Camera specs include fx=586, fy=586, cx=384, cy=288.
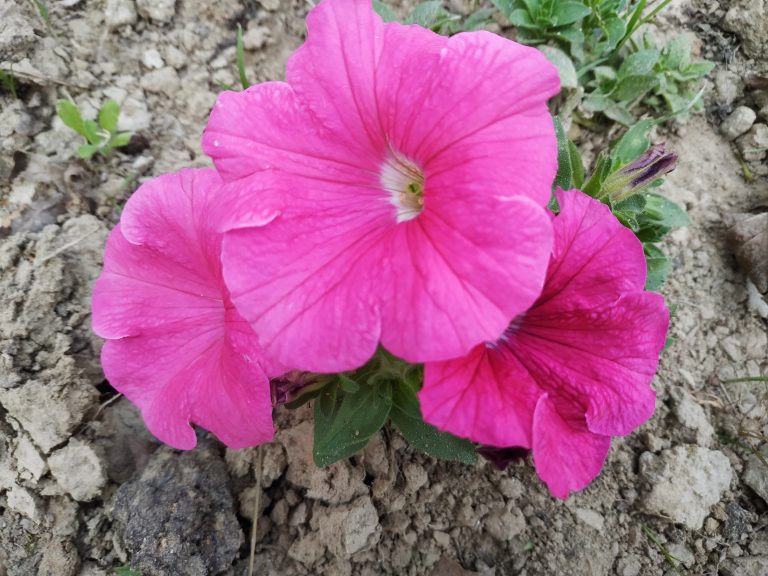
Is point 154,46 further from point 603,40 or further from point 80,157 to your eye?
point 603,40

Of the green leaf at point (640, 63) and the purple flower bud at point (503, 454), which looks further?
the green leaf at point (640, 63)

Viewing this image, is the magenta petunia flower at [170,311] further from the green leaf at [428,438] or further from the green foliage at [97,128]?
the green foliage at [97,128]

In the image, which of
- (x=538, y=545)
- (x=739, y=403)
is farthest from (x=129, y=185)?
(x=739, y=403)

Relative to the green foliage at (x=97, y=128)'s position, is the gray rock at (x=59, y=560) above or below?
below

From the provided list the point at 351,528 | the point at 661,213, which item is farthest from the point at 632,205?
the point at 351,528

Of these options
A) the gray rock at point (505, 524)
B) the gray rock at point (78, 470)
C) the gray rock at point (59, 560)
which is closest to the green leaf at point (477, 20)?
the gray rock at point (505, 524)
